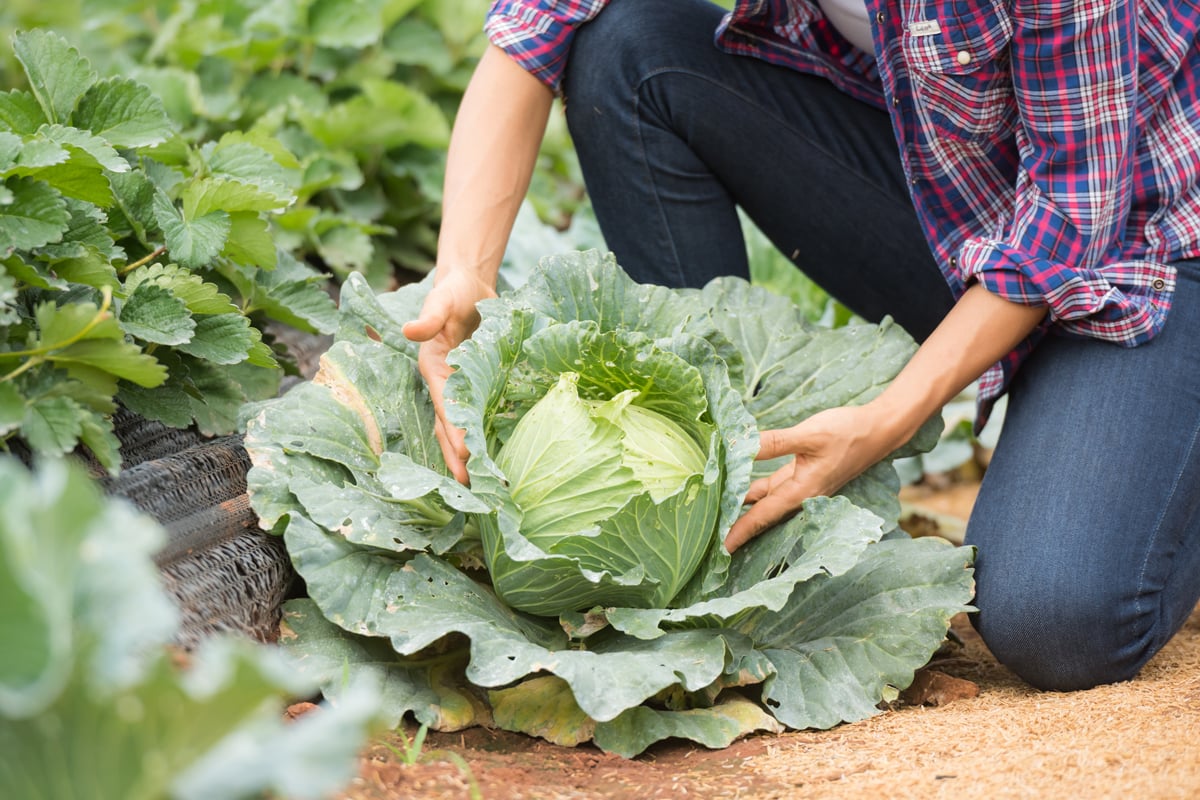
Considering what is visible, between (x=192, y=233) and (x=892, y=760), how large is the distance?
1386 millimetres

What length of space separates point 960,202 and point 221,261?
1416 mm

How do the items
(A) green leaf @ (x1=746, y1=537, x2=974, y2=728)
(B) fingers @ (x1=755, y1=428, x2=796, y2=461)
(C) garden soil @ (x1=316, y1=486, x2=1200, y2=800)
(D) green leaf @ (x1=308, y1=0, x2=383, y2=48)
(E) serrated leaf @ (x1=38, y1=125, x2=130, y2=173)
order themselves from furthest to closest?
(D) green leaf @ (x1=308, y1=0, x2=383, y2=48)
(B) fingers @ (x1=755, y1=428, x2=796, y2=461)
(A) green leaf @ (x1=746, y1=537, x2=974, y2=728)
(E) serrated leaf @ (x1=38, y1=125, x2=130, y2=173)
(C) garden soil @ (x1=316, y1=486, x2=1200, y2=800)

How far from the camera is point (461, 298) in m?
1.95

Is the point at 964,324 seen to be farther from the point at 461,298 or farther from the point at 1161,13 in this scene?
the point at 461,298

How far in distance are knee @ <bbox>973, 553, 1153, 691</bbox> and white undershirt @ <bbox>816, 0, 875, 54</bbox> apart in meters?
1.09

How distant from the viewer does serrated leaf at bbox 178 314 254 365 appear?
1.76m

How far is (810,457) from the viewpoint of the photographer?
6.14 feet

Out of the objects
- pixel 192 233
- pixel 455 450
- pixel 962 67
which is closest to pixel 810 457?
pixel 455 450

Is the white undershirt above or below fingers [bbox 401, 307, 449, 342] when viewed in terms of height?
above

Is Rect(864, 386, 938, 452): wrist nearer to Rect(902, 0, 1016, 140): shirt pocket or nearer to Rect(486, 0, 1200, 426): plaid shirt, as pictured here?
Rect(486, 0, 1200, 426): plaid shirt

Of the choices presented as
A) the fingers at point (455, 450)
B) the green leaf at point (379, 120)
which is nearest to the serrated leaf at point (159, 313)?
the fingers at point (455, 450)

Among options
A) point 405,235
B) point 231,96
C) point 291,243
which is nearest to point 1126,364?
point 291,243

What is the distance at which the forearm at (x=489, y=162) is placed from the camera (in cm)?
207

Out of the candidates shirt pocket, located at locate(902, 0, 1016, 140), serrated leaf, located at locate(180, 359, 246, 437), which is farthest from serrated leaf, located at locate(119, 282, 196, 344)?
shirt pocket, located at locate(902, 0, 1016, 140)
